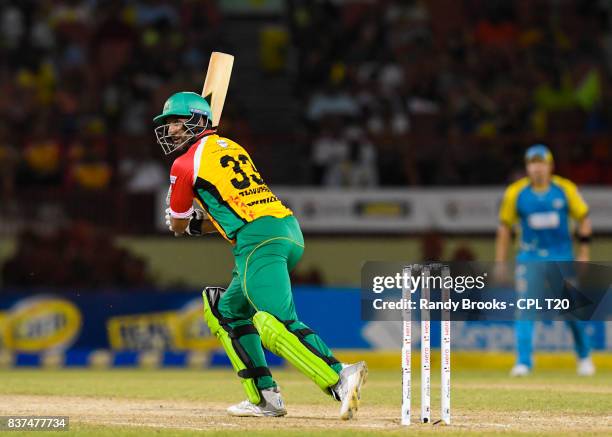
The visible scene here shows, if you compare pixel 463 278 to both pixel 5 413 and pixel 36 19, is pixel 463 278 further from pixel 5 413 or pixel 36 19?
pixel 36 19

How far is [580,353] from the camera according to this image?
12867 millimetres

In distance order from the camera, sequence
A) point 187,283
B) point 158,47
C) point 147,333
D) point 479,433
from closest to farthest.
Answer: point 479,433
point 147,333
point 187,283
point 158,47

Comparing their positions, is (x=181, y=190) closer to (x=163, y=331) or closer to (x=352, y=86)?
(x=163, y=331)

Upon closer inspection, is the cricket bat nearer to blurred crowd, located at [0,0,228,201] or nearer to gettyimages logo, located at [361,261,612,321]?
gettyimages logo, located at [361,261,612,321]

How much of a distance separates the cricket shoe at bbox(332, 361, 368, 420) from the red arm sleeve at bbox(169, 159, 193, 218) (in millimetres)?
1415

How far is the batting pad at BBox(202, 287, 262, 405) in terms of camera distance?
8.05 meters

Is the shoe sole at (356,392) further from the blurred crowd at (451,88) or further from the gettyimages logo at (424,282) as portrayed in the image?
the blurred crowd at (451,88)

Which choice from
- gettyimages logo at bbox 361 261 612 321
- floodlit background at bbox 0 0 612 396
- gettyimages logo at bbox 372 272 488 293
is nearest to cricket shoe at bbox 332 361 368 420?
gettyimages logo at bbox 372 272 488 293

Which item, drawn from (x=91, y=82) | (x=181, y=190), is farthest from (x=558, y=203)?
(x=91, y=82)

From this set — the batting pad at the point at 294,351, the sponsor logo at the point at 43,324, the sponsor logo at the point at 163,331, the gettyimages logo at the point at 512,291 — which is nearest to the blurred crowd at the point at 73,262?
the sponsor logo at the point at 43,324

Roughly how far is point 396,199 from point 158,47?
202 inches

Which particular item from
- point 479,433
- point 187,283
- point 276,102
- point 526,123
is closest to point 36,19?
point 276,102

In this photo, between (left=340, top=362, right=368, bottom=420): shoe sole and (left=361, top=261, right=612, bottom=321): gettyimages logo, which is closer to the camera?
(left=340, top=362, right=368, bottom=420): shoe sole

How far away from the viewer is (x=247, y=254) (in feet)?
25.2
